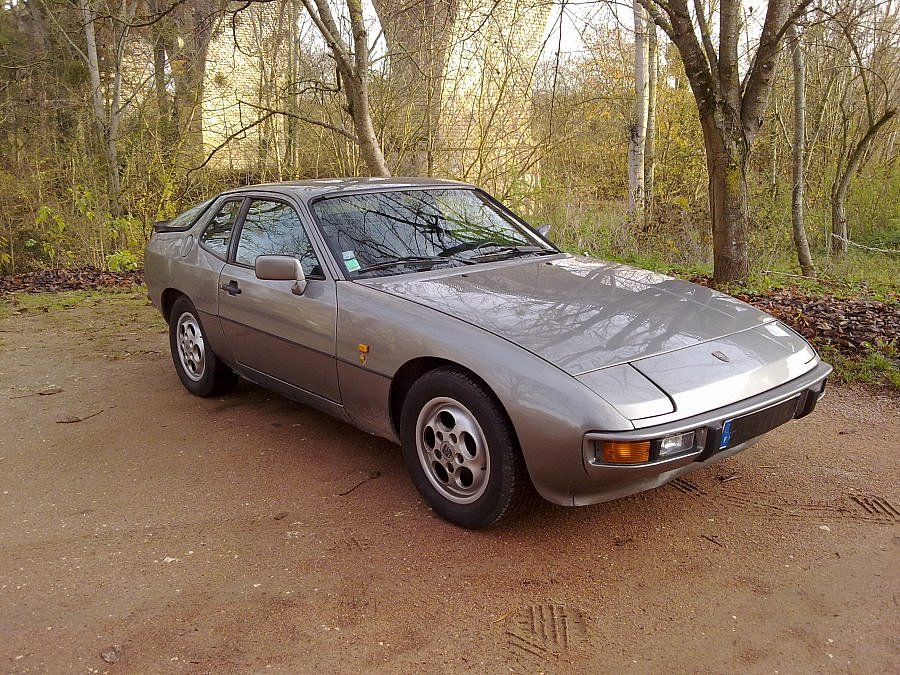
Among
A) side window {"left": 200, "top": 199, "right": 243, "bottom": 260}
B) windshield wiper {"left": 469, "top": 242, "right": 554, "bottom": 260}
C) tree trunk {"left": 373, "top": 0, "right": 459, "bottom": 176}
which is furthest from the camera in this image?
tree trunk {"left": 373, "top": 0, "right": 459, "bottom": 176}

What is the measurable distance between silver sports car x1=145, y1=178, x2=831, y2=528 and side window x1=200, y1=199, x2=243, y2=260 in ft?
0.05

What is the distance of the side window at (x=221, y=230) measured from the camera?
5004 mm

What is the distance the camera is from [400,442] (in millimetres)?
3711

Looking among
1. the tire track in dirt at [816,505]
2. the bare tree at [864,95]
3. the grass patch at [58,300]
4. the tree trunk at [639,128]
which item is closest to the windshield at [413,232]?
the tire track in dirt at [816,505]

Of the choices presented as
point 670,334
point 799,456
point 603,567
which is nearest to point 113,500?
point 603,567

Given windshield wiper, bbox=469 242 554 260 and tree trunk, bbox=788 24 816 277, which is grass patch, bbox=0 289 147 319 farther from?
tree trunk, bbox=788 24 816 277

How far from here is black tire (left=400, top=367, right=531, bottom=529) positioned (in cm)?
316

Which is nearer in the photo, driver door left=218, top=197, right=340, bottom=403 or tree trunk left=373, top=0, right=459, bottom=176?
driver door left=218, top=197, right=340, bottom=403

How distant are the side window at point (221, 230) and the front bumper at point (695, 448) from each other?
299 cm

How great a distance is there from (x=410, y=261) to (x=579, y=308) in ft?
3.39

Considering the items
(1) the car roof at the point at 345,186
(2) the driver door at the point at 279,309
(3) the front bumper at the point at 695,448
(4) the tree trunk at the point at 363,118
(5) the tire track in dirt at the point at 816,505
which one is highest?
(4) the tree trunk at the point at 363,118

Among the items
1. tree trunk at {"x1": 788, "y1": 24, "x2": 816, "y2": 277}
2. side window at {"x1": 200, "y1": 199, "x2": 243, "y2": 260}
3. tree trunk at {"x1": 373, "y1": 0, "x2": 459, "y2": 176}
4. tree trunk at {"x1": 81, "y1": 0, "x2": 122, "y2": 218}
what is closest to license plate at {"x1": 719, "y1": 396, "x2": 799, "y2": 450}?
side window at {"x1": 200, "y1": 199, "x2": 243, "y2": 260}

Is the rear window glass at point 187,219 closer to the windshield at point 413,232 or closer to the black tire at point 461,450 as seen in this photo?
the windshield at point 413,232

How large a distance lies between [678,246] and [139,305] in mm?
7896
